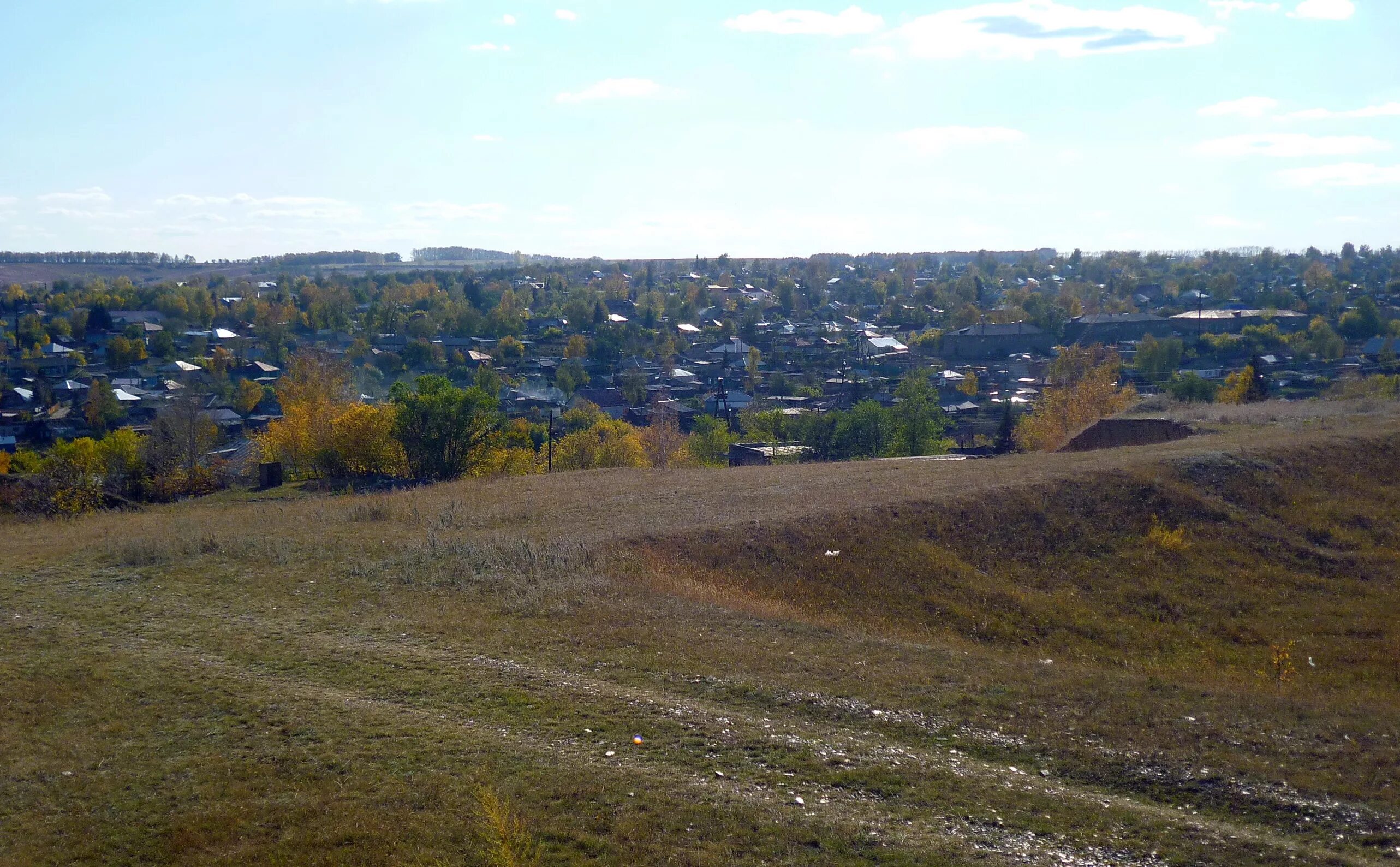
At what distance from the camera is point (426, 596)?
36.0ft

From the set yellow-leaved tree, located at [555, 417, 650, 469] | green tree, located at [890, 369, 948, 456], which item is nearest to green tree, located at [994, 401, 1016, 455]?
green tree, located at [890, 369, 948, 456]

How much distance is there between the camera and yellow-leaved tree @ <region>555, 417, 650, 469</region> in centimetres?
3447

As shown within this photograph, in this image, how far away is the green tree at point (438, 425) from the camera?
76.6ft

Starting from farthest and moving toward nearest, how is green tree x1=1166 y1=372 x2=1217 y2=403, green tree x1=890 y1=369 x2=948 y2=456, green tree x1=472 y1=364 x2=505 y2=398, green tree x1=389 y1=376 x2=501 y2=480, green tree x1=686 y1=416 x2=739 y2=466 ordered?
green tree x1=472 y1=364 x2=505 y2=398 → green tree x1=1166 y1=372 x2=1217 y2=403 → green tree x1=890 y1=369 x2=948 y2=456 → green tree x1=686 y1=416 x2=739 y2=466 → green tree x1=389 y1=376 x2=501 y2=480

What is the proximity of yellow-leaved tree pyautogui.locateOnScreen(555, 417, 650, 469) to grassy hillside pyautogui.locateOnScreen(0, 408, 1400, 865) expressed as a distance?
1772 cm

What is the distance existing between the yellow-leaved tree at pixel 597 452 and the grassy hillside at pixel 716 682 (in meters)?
17.7

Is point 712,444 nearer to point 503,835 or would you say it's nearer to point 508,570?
point 508,570

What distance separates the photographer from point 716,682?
8.10 meters

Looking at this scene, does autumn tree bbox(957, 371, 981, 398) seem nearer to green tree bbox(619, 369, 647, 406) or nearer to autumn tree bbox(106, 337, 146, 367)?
green tree bbox(619, 369, 647, 406)

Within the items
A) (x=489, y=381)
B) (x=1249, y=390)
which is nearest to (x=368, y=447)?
(x=1249, y=390)

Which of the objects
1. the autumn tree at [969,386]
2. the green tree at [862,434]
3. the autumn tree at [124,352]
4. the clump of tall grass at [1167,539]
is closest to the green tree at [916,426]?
the green tree at [862,434]

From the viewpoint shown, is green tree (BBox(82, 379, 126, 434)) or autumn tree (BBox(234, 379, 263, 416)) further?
autumn tree (BBox(234, 379, 263, 416))

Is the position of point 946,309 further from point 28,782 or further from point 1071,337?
point 28,782

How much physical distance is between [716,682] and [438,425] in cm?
1670
